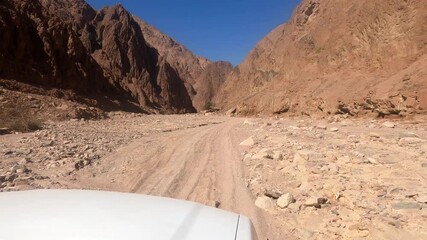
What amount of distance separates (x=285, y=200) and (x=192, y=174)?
2487 millimetres

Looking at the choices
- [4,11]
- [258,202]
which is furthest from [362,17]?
[4,11]

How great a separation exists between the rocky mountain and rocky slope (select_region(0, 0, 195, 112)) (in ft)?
71.2

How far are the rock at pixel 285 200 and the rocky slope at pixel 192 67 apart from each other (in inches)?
3511

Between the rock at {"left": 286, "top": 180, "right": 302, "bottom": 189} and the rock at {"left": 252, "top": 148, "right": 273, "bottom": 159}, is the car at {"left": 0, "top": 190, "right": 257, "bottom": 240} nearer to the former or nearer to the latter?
the rock at {"left": 286, "top": 180, "right": 302, "bottom": 189}

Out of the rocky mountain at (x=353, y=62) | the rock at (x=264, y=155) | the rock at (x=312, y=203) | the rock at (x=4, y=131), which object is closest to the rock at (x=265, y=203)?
the rock at (x=312, y=203)

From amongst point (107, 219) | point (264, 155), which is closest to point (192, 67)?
point (264, 155)

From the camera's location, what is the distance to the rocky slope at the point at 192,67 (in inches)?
4341

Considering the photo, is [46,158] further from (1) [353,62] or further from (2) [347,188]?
(1) [353,62]

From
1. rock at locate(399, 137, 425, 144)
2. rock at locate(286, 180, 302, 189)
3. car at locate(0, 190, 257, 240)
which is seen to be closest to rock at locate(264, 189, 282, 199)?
rock at locate(286, 180, 302, 189)

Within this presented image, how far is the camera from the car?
5.37 feet

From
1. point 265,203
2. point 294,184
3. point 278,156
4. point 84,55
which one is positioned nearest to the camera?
point 265,203

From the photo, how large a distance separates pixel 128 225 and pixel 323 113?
20522 millimetres

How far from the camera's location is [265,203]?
5398 mm

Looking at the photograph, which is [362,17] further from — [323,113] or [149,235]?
[149,235]
